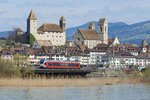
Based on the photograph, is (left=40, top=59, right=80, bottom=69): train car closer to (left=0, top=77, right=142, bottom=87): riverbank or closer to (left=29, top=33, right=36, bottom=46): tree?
(left=0, top=77, right=142, bottom=87): riverbank

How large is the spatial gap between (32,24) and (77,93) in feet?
375

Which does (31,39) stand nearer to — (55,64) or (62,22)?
(62,22)

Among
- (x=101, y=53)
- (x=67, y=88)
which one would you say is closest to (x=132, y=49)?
(x=101, y=53)

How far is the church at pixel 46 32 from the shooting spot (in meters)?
171

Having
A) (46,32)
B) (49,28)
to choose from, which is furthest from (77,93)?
(49,28)

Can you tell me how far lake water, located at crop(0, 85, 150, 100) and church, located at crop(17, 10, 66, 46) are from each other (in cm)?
10479

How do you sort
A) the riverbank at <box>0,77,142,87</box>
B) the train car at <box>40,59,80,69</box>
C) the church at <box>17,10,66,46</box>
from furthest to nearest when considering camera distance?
the church at <box>17,10,66,46</box> → the train car at <box>40,59,80,69</box> → the riverbank at <box>0,77,142,87</box>

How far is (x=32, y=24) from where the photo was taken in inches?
6757

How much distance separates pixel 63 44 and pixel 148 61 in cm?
3184

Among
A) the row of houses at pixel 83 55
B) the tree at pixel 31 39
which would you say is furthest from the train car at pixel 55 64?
the tree at pixel 31 39

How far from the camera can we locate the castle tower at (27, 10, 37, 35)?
558ft

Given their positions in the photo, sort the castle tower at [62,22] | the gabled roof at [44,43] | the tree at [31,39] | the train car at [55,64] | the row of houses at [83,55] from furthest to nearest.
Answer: the castle tower at [62,22] → the tree at [31,39] → the gabled roof at [44,43] → the row of houses at [83,55] → the train car at [55,64]

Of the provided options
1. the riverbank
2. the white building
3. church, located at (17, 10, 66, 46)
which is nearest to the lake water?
the riverbank

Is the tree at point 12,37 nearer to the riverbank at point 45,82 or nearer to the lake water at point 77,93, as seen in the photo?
the riverbank at point 45,82
